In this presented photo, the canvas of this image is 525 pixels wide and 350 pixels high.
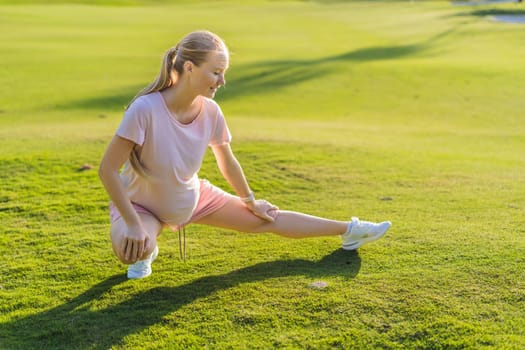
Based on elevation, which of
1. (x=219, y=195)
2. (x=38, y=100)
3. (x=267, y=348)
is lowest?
(x=38, y=100)

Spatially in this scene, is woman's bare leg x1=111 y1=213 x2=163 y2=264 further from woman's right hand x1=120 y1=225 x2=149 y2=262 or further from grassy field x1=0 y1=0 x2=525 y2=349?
grassy field x1=0 y1=0 x2=525 y2=349

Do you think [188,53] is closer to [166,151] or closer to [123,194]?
[166,151]

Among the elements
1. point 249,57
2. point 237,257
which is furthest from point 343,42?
point 237,257

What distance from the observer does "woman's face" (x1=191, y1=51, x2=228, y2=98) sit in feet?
10.7

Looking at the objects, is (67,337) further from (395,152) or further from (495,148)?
(495,148)

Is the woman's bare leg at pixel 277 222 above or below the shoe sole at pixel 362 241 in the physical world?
above

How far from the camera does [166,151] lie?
3.38 metres

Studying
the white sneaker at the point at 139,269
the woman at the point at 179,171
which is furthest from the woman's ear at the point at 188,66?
the white sneaker at the point at 139,269

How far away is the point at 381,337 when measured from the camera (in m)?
2.86

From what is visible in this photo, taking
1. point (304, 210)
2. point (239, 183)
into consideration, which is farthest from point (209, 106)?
point (304, 210)

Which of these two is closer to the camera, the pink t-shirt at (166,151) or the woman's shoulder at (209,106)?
the pink t-shirt at (166,151)

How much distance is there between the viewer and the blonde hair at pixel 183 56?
3.24m

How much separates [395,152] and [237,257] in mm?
3882

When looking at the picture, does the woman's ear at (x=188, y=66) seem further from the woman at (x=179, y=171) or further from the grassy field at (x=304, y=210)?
the grassy field at (x=304, y=210)
